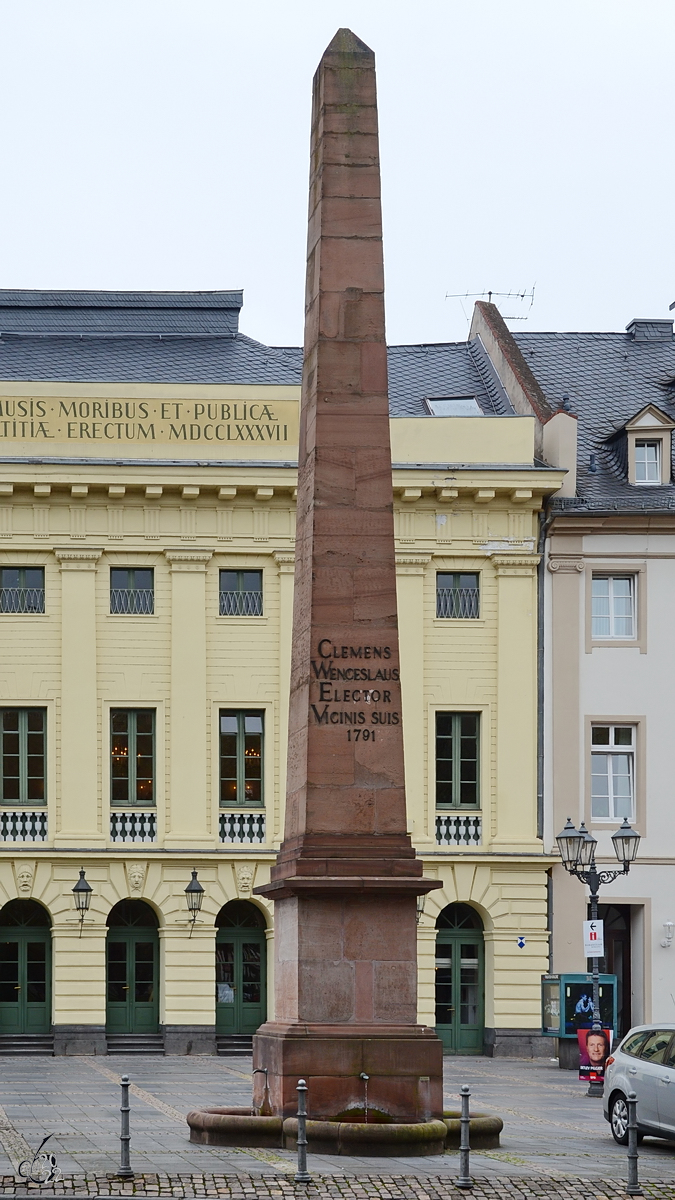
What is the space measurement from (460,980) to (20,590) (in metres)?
11.2

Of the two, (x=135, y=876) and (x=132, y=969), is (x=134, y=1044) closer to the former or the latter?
(x=132, y=969)

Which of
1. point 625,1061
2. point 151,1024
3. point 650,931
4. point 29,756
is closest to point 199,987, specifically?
point 151,1024

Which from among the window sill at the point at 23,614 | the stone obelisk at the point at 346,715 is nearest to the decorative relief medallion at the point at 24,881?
the window sill at the point at 23,614

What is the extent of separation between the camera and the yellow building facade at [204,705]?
3703 cm

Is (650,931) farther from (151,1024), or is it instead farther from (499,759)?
(151,1024)

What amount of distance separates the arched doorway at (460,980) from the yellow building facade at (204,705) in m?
0.05

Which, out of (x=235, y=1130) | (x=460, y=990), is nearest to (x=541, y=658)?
(x=460, y=990)

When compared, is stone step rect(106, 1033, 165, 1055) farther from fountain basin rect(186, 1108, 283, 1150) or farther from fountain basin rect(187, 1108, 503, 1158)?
fountain basin rect(186, 1108, 283, 1150)

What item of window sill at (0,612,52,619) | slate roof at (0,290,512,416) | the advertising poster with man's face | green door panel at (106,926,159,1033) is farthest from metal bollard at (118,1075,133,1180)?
slate roof at (0,290,512,416)

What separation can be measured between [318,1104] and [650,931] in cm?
2039

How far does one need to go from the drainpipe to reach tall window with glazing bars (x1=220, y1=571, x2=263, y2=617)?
5359 millimetres

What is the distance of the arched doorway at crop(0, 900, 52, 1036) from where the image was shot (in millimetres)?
37031

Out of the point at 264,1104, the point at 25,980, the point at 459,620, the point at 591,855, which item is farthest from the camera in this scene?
the point at 459,620

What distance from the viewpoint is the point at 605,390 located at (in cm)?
4250
